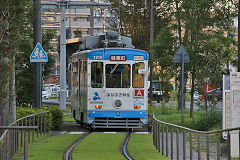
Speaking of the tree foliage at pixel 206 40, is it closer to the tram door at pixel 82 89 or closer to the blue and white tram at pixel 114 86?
the blue and white tram at pixel 114 86

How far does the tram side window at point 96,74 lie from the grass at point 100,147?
1.71 metres

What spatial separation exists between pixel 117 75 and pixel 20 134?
765cm

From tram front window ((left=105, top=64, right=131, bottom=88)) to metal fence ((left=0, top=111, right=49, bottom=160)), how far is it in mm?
2596

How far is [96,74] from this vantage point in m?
22.3

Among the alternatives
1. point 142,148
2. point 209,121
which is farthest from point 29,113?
point 209,121

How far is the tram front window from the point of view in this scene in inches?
878

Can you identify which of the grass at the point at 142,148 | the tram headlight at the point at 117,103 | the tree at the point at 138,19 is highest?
the tree at the point at 138,19

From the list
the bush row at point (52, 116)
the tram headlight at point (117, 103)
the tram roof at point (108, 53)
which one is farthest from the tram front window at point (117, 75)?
the bush row at point (52, 116)

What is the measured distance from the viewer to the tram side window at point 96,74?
22.3m

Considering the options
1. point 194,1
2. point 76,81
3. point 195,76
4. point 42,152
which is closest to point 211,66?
point 195,76

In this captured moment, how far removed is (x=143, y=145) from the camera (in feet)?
60.1

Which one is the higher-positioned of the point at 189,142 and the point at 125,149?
the point at 189,142

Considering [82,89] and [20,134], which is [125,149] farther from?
[82,89]

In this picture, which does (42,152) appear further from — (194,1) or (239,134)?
(194,1)
